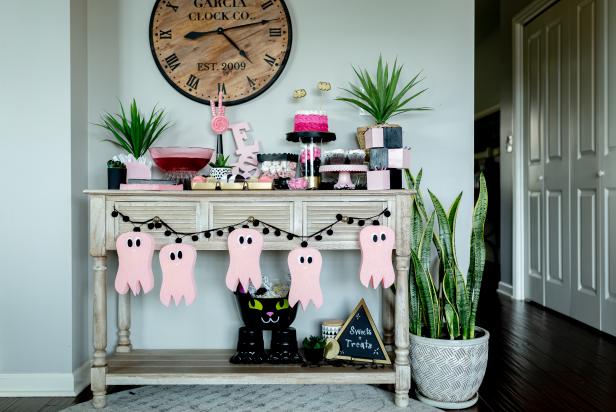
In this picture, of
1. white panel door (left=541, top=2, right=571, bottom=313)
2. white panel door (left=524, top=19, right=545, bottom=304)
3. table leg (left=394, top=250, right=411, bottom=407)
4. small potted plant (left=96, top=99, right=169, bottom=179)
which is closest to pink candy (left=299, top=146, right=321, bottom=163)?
table leg (left=394, top=250, right=411, bottom=407)

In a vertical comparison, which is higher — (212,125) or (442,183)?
(212,125)

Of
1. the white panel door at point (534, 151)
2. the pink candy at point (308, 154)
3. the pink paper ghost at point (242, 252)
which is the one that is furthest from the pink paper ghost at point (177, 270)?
the white panel door at point (534, 151)

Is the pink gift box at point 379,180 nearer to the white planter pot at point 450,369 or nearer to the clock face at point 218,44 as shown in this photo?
the white planter pot at point 450,369

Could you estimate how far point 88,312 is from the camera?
8.07 feet

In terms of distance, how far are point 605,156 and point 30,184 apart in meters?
3.18

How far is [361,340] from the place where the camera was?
2264 millimetres

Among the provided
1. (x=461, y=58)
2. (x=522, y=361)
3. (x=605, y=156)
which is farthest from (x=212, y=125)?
(x=605, y=156)

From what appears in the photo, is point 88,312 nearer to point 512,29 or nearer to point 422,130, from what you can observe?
point 422,130

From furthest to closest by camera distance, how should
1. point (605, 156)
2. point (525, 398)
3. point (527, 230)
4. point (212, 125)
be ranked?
point (527, 230), point (605, 156), point (212, 125), point (525, 398)

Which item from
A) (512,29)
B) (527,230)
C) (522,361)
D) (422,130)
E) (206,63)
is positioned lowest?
(522,361)

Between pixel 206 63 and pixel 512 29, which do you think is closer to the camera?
pixel 206 63

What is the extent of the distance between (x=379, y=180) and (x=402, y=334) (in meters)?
0.60

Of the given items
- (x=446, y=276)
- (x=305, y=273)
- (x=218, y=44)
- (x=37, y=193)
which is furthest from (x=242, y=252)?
(x=218, y=44)

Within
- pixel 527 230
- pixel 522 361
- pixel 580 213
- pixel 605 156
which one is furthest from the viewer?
pixel 527 230
